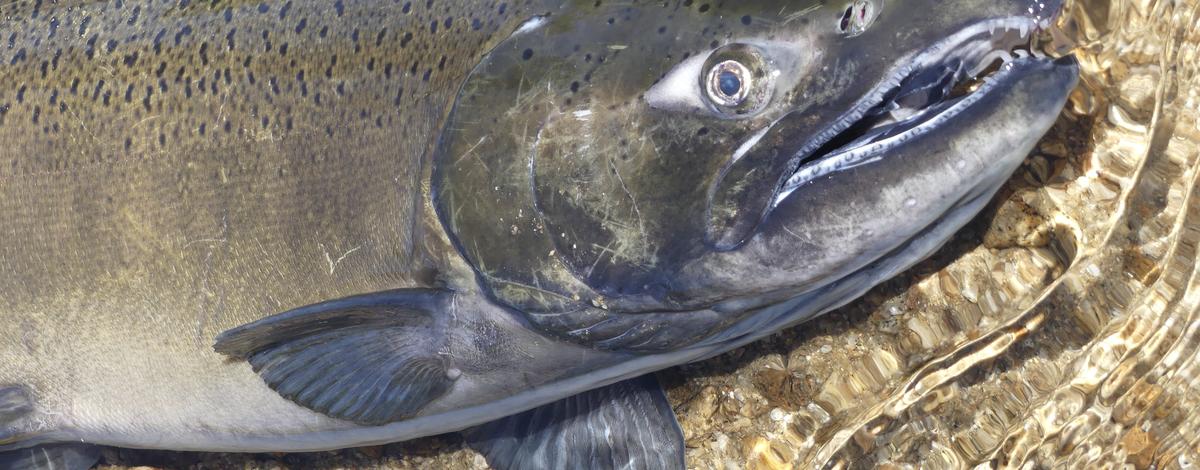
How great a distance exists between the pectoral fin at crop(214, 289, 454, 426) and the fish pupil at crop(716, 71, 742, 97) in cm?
92

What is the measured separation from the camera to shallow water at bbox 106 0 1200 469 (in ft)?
10.6

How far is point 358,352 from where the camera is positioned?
108 inches

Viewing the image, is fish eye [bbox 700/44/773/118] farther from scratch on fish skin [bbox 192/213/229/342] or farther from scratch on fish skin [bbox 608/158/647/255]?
scratch on fish skin [bbox 192/213/229/342]

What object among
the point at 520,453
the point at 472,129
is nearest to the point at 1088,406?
the point at 520,453

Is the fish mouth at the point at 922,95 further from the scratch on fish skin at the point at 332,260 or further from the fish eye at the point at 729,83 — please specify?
the scratch on fish skin at the point at 332,260

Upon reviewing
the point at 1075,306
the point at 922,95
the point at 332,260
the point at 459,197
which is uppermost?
the point at 332,260

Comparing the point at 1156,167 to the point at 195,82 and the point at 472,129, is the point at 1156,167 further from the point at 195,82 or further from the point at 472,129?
the point at 195,82

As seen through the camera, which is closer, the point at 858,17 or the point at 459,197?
the point at 858,17

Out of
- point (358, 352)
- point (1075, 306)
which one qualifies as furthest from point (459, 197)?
point (1075, 306)

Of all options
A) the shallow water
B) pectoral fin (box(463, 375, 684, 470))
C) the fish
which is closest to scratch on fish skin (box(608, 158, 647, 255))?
the fish

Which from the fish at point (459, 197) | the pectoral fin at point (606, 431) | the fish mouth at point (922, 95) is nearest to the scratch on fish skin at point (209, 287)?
the fish at point (459, 197)

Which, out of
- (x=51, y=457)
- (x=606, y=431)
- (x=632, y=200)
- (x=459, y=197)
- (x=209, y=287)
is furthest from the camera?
(x=51, y=457)

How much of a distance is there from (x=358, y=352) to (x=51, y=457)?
178 centimetres

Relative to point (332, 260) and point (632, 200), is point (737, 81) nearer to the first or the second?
point (632, 200)
